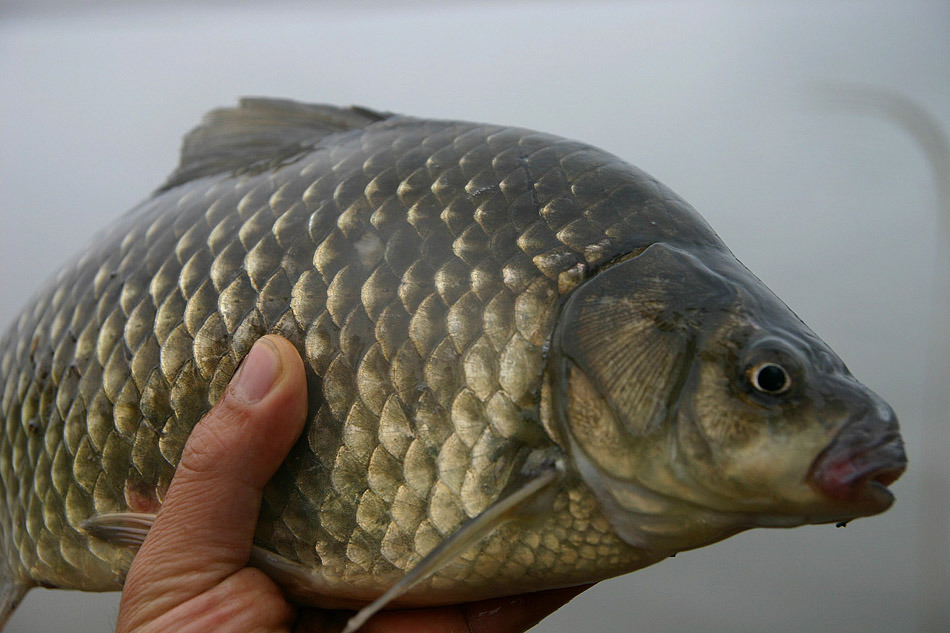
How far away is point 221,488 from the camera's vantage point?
2.54ft

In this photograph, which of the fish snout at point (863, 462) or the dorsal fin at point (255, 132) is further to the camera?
the dorsal fin at point (255, 132)

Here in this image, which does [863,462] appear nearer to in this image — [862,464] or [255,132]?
[862,464]

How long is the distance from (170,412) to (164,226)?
303mm

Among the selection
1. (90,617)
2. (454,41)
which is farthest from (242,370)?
(90,617)

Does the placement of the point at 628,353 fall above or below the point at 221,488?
above

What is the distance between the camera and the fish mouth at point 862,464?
0.59 metres

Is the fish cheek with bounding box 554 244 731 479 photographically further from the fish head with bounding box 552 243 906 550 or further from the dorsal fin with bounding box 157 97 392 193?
the dorsal fin with bounding box 157 97 392 193

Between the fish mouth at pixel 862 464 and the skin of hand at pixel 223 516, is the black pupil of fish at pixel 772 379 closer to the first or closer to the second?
the fish mouth at pixel 862 464

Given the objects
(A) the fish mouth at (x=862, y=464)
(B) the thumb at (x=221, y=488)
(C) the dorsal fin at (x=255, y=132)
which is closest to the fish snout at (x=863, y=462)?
(A) the fish mouth at (x=862, y=464)

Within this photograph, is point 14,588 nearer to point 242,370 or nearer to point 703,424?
point 242,370

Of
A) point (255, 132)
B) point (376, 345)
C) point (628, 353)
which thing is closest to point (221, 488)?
point (376, 345)

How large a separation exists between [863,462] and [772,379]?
0.34 feet

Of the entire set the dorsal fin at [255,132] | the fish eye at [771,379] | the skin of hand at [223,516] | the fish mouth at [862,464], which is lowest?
the skin of hand at [223,516]

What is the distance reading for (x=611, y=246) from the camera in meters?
0.74
